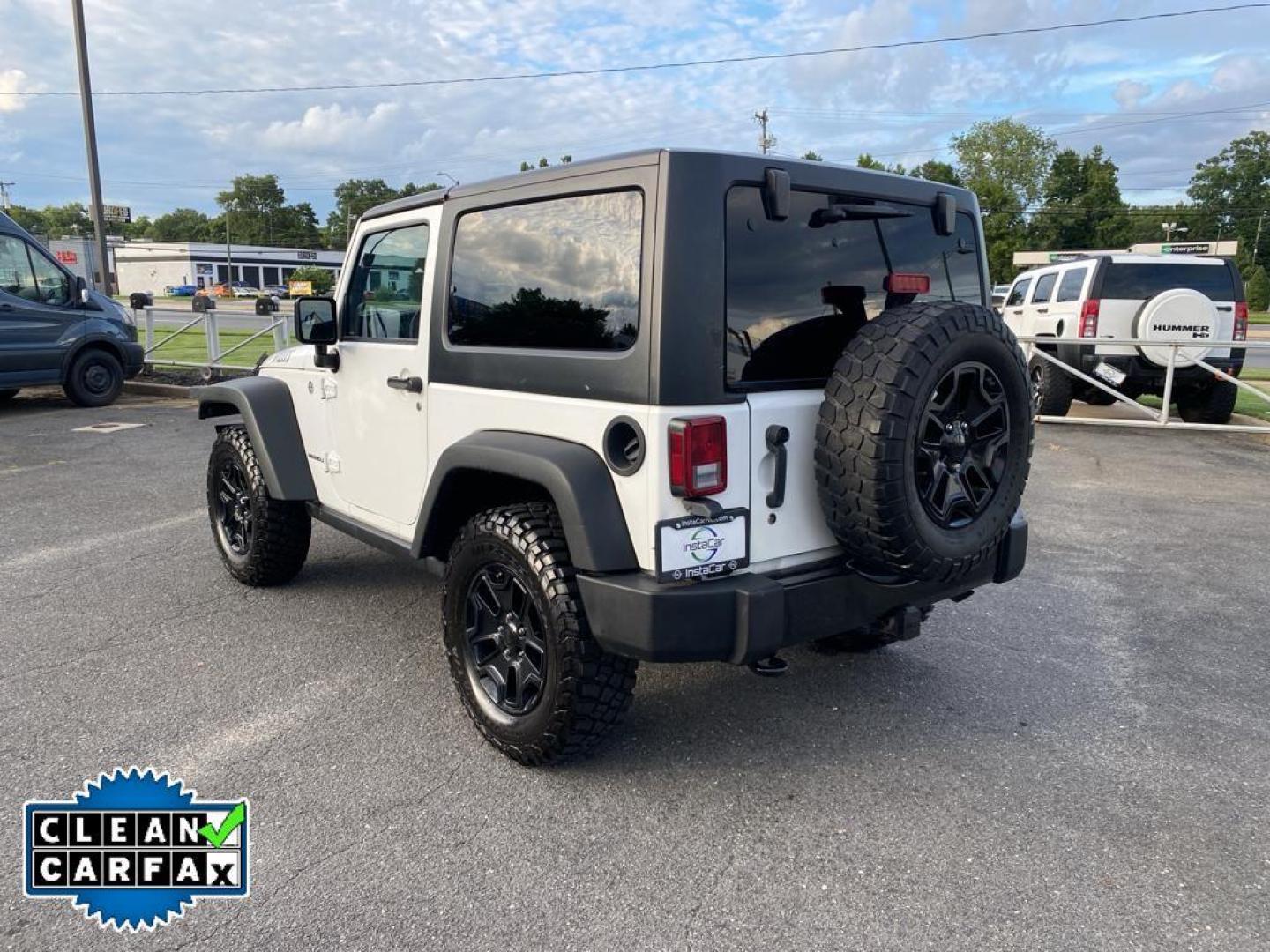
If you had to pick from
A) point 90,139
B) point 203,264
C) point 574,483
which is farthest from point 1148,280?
point 203,264

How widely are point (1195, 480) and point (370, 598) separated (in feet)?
23.7

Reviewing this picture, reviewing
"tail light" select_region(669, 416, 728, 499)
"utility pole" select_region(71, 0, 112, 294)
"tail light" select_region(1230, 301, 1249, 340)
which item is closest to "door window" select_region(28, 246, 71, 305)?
"utility pole" select_region(71, 0, 112, 294)

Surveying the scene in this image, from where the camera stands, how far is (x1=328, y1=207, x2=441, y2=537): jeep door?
353cm

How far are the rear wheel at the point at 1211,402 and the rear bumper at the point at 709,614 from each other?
9573 millimetres

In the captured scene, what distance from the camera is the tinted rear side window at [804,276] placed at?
8.63ft

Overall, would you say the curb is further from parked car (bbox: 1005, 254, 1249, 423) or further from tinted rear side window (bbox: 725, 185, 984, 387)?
tinted rear side window (bbox: 725, 185, 984, 387)

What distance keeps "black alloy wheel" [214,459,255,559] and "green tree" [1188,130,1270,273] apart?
3879 inches

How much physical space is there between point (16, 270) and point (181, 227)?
147m

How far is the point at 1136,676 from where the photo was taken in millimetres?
3812

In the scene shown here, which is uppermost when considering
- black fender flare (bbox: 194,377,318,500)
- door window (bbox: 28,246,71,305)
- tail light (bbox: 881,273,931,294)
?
door window (bbox: 28,246,71,305)

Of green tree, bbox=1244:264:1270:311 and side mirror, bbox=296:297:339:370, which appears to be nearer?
side mirror, bbox=296:297:339:370

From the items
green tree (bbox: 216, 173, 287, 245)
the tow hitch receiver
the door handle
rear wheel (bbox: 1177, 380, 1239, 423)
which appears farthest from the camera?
green tree (bbox: 216, 173, 287, 245)

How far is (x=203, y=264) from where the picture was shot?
89.9 m

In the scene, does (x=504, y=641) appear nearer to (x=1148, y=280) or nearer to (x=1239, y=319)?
(x=1148, y=280)
